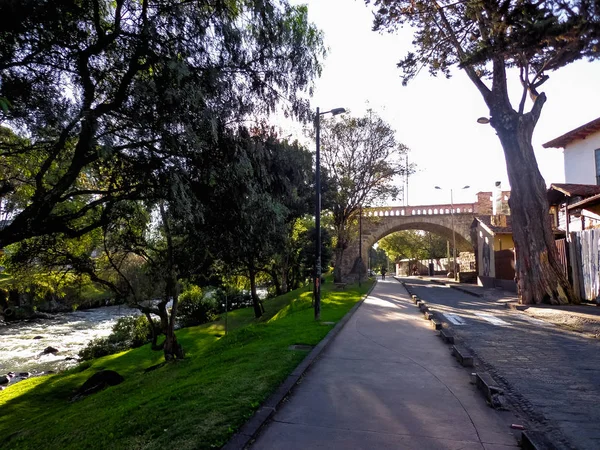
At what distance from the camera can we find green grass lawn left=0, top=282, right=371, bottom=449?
440 cm

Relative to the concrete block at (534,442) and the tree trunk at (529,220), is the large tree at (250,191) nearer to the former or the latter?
the concrete block at (534,442)

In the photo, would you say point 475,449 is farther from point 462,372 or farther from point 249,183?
point 249,183

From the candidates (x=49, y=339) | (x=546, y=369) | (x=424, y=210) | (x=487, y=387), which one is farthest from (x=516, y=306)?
(x=424, y=210)

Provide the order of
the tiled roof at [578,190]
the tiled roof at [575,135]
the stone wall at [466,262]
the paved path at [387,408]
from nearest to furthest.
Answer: the paved path at [387,408], the tiled roof at [578,190], the tiled roof at [575,135], the stone wall at [466,262]

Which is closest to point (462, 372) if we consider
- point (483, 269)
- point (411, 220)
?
point (483, 269)

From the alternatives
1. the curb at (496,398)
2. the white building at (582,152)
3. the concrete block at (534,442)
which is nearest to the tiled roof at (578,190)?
the white building at (582,152)

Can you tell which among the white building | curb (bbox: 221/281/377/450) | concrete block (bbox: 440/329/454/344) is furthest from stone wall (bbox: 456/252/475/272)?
curb (bbox: 221/281/377/450)

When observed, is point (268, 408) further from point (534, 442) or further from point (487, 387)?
point (487, 387)

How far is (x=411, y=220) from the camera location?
45.1 metres

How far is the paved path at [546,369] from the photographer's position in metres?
4.52

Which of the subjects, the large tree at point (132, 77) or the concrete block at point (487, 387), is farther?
the large tree at point (132, 77)

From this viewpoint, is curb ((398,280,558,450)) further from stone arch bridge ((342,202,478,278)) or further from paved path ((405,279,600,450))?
stone arch bridge ((342,202,478,278))

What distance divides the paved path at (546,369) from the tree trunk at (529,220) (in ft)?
9.12

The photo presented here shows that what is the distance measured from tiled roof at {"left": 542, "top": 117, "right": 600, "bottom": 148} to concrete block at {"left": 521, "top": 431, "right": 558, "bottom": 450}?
24477 millimetres
